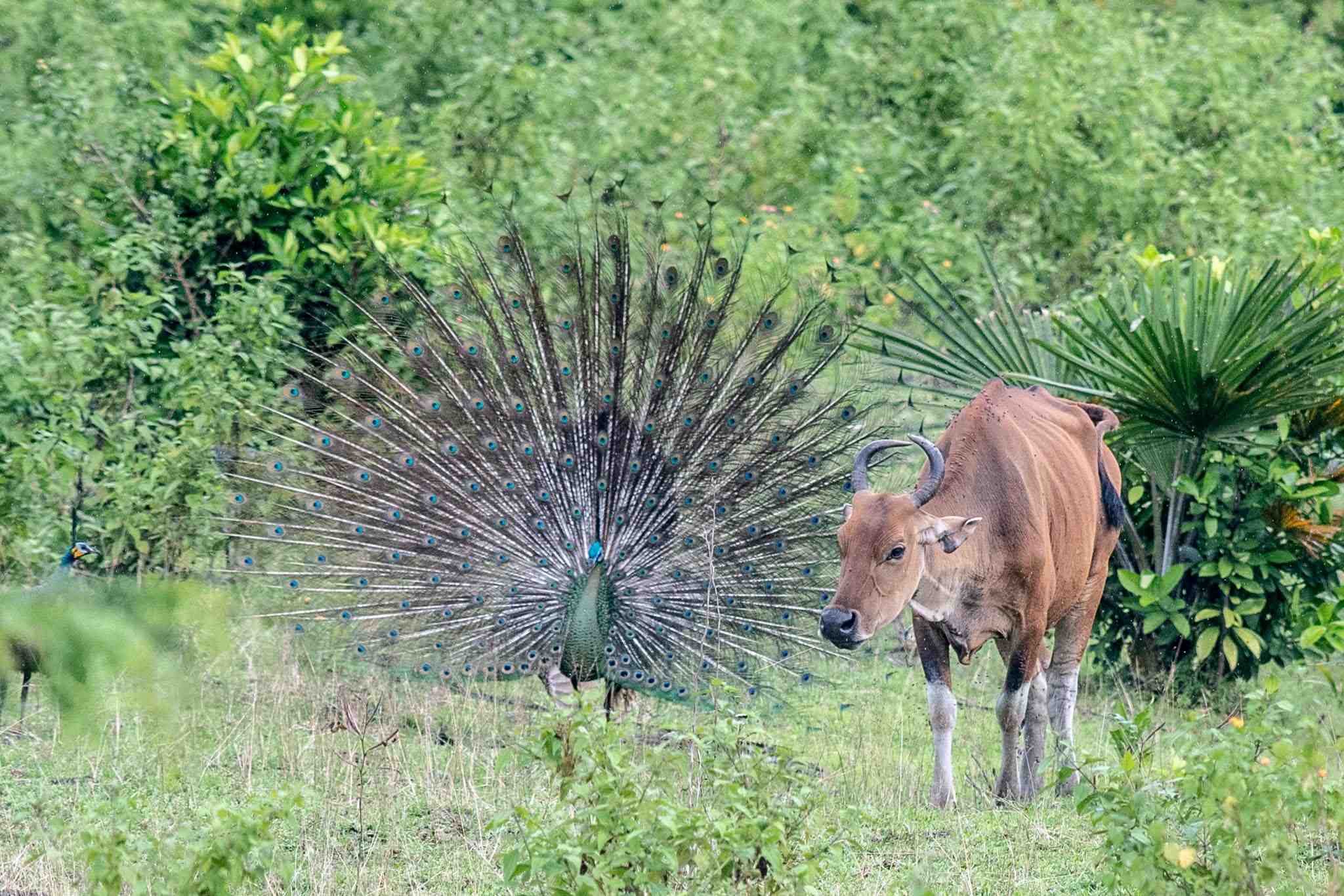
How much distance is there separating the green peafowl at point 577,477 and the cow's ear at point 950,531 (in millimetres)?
1708

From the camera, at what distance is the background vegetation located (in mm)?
4996

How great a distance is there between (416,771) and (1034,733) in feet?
7.42

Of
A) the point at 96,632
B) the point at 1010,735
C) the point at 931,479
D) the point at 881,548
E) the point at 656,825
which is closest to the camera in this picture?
the point at 96,632

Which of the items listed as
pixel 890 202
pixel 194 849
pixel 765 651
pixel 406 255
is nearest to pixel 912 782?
pixel 765 651

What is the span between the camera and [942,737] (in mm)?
6344

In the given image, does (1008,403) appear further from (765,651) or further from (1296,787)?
(1296,787)

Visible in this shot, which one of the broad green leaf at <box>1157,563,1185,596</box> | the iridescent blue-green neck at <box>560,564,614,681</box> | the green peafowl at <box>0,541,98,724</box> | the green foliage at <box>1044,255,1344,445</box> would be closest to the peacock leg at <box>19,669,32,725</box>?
the green peafowl at <box>0,541,98,724</box>

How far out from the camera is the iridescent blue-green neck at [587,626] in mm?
7648

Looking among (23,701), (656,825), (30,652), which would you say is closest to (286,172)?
(23,701)

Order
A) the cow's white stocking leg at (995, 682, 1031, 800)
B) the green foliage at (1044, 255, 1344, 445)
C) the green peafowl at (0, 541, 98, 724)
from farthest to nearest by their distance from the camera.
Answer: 1. the green foliage at (1044, 255, 1344, 445)
2. the cow's white stocking leg at (995, 682, 1031, 800)
3. the green peafowl at (0, 541, 98, 724)

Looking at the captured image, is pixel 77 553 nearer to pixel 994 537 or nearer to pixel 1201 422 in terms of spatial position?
pixel 994 537

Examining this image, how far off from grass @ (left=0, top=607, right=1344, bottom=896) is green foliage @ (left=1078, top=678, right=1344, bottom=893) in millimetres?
173

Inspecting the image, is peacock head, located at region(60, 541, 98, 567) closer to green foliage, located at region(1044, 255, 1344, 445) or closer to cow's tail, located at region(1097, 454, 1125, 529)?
green foliage, located at region(1044, 255, 1344, 445)

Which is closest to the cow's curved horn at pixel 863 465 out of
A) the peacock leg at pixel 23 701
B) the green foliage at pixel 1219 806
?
the green foliage at pixel 1219 806
